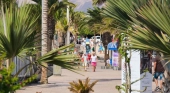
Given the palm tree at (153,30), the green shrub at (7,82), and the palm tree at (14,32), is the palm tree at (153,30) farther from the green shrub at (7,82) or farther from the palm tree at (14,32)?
the green shrub at (7,82)

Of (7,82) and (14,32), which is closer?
(7,82)

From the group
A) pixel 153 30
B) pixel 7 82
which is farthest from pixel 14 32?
pixel 153 30

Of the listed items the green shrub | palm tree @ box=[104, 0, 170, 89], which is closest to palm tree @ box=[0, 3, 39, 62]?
the green shrub

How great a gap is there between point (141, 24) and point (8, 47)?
2077mm

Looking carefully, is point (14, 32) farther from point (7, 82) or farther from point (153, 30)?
point (153, 30)

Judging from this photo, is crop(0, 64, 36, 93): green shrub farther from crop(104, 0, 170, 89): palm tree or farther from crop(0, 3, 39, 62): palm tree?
crop(104, 0, 170, 89): palm tree

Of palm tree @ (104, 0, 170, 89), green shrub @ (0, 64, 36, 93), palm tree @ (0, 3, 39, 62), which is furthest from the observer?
palm tree @ (0, 3, 39, 62)

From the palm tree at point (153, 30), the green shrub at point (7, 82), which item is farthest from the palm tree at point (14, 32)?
the palm tree at point (153, 30)

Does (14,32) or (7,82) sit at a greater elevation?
(14,32)

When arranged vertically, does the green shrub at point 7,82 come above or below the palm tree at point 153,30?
below

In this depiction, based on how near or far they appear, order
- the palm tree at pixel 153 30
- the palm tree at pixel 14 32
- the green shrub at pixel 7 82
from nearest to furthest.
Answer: the green shrub at pixel 7 82, the palm tree at pixel 153 30, the palm tree at pixel 14 32

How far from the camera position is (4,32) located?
7.47 meters

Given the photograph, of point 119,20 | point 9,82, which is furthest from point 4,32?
point 119,20

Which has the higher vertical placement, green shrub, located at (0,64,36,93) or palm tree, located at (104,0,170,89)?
palm tree, located at (104,0,170,89)
